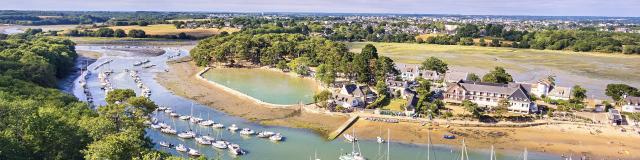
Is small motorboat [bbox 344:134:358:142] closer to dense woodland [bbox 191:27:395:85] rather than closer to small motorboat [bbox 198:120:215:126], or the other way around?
small motorboat [bbox 198:120:215:126]

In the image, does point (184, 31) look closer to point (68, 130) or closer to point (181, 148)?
point (181, 148)

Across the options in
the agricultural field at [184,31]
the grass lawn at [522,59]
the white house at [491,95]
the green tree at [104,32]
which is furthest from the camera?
the agricultural field at [184,31]

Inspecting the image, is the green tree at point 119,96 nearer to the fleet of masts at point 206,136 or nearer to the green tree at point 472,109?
the fleet of masts at point 206,136

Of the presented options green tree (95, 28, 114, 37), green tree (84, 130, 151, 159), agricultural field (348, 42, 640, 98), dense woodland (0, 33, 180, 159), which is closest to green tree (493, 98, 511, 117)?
agricultural field (348, 42, 640, 98)

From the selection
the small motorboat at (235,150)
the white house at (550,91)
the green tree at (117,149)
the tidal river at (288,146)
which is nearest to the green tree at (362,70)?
the white house at (550,91)

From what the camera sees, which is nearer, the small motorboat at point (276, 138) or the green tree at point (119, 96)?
the small motorboat at point (276, 138)

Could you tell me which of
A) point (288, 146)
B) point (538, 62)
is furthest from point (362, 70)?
point (538, 62)
